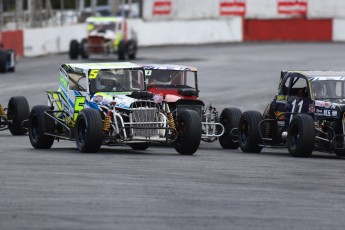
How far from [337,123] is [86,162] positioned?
4.35 m

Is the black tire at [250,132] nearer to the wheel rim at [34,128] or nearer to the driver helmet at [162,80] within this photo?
the driver helmet at [162,80]

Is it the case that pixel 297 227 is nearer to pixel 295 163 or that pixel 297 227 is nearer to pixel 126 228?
pixel 126 228

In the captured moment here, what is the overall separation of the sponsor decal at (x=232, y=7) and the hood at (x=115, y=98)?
39.5 meters

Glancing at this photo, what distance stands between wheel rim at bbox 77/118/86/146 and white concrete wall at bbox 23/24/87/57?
3093 cm

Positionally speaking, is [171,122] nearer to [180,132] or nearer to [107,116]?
[180,132]

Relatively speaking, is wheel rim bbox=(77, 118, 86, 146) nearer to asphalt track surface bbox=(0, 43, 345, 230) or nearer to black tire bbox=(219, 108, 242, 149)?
asphalt track surface bbox=(0, 43, 345, 230)

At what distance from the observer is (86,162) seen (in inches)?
637

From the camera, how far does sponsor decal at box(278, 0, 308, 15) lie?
2219 inches

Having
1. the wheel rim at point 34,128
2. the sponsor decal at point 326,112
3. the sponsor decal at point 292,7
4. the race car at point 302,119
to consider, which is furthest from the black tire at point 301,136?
the sponsor decal at point 292,7

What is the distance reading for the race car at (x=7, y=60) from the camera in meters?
41.1

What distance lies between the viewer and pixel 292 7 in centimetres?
5675

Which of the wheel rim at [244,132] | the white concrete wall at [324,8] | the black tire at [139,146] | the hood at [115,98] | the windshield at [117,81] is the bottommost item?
the black tire at [139,146]

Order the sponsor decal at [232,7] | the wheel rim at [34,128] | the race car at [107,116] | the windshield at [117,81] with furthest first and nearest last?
the sponsor decal at [232,7] → the wheel rim at [34,128] → the windshield at [117,81] → the race car at [107,116]

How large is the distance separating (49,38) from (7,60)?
9556mm
